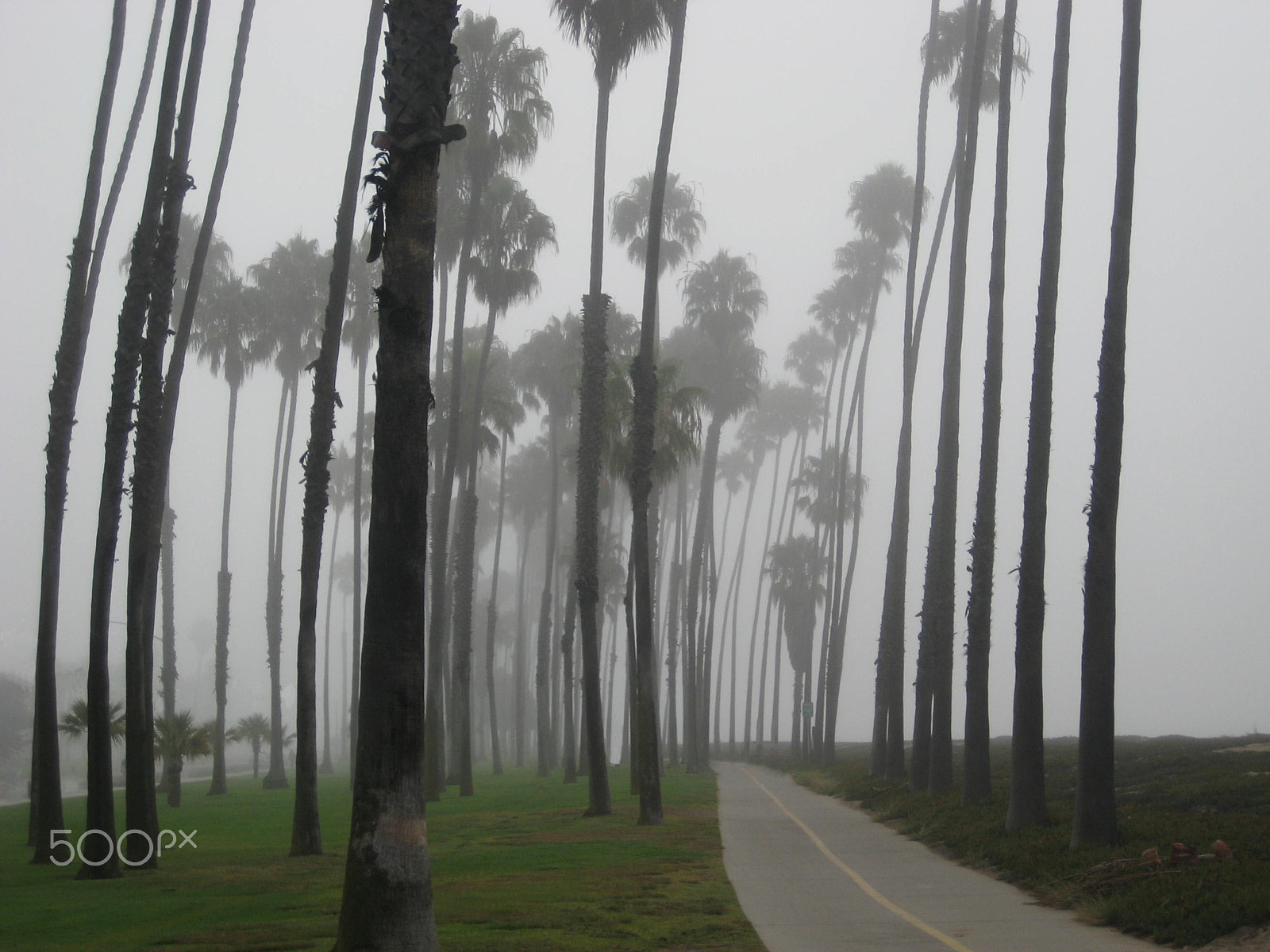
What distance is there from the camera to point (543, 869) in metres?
16.2

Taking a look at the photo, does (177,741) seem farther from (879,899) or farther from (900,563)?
(879,899)

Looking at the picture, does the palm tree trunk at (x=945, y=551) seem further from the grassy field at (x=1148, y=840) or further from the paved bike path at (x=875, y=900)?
the paved bike path at (x=875, y=900)

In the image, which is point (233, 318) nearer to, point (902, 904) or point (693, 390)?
point (693, 390)

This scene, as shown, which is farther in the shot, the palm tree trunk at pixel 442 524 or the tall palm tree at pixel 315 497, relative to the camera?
the palm tree trunk at pixel 442 524

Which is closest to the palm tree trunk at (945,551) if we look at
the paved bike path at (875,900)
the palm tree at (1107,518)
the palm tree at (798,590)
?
the paved bike path at (875,900)

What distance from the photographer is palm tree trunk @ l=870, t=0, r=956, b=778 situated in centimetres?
3281

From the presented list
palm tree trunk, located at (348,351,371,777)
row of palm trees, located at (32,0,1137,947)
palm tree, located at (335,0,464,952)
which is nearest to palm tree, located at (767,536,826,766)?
row of palm trees, located at (32,0,1137,947)

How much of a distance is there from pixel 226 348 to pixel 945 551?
28568 millimetres

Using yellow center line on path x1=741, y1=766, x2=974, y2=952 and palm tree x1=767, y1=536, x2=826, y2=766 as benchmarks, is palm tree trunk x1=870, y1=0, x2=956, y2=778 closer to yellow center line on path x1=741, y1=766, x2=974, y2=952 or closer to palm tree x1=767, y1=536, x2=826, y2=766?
yellow center line on path x1=741, y1=766, x2=974, y2=952

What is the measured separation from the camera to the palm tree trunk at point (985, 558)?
2161 centimetres

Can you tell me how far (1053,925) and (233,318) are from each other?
125 ft

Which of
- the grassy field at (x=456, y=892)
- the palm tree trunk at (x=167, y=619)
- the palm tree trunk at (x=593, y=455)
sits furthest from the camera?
the palm tree trunk at (x=167, y=619)

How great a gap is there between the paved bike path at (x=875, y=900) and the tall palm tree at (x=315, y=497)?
6611mm

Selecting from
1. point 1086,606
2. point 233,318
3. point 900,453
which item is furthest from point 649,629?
point 233,318
